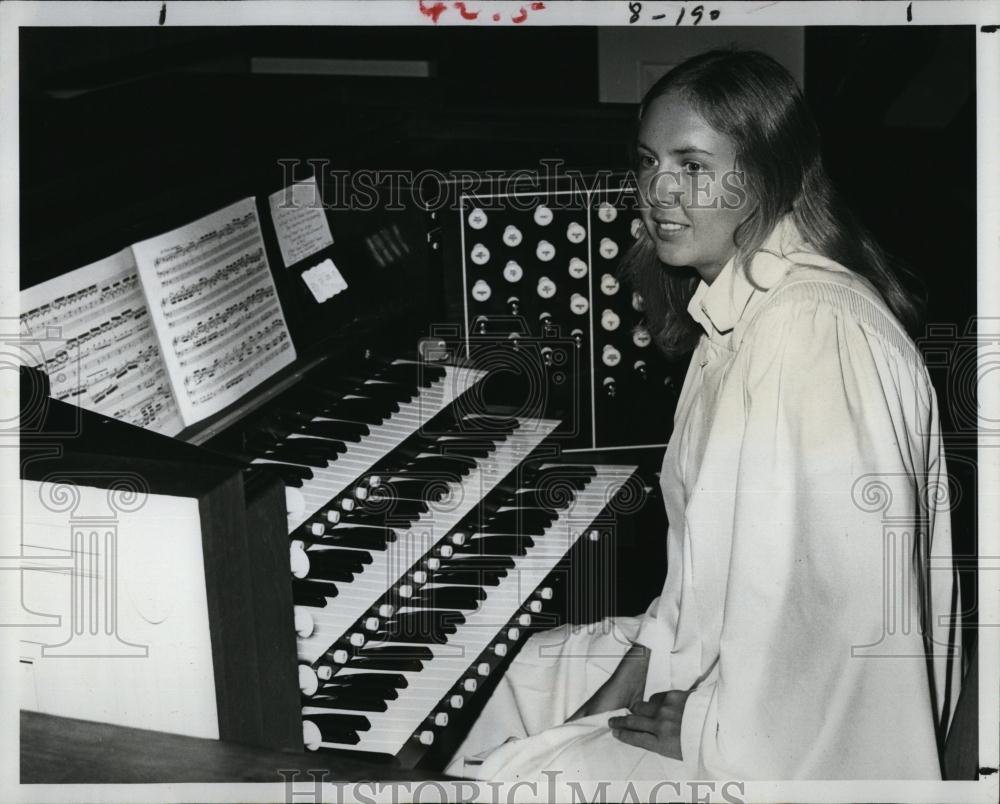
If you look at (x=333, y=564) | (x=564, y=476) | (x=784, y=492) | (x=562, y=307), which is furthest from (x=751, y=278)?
(x=333, y=564)

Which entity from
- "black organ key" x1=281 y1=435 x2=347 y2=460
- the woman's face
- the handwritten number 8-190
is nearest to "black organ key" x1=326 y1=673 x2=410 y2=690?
"black organ key" x1=281 y1=435 x2=347 y2=460

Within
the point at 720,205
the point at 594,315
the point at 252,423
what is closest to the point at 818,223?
the point at 720,205

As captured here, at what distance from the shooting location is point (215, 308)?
194cm

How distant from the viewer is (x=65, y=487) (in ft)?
5.42

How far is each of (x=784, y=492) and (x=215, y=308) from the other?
0.94m

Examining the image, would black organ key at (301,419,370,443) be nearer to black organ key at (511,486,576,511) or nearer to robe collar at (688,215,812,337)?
black organ key at (511,486,576,511)

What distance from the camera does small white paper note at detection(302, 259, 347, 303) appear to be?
85.7 inches

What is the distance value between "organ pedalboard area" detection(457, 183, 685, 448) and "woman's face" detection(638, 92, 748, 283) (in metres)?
0.23

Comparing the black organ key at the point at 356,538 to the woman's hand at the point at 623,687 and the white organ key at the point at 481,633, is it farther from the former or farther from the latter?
the woman's hand at the point at 623,687

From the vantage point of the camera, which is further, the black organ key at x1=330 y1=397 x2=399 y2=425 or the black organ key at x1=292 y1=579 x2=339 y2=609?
the black organ key at x1=330 y1=397 x2=399 y2=425

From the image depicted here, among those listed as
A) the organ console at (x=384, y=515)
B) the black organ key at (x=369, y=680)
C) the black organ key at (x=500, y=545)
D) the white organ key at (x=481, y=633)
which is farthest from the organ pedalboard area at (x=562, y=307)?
the black organ key at (x=369, y=680)

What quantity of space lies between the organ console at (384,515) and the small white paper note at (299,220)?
5 centimetres

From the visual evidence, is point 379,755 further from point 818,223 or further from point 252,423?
point 818,223

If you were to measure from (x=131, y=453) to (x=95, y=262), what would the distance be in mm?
412
